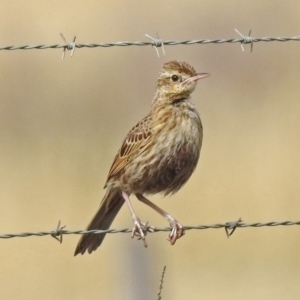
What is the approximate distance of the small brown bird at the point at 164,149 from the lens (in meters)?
9.65

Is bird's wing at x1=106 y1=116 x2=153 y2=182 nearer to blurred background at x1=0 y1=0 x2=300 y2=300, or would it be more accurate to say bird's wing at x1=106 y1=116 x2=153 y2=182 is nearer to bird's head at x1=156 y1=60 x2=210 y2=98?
bird's head at x1=156 y1=60 x2=210 y2=98

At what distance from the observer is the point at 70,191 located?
15.8 m

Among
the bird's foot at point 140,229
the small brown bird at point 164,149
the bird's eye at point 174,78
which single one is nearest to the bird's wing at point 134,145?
the small brown bird at point 164,149

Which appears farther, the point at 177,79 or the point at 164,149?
the point at 177,79

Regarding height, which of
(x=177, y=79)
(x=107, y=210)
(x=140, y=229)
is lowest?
(x=140, y=229)

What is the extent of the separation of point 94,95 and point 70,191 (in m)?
2.39

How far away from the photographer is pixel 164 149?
9.65 m

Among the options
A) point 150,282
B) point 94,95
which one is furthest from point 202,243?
point 150,282

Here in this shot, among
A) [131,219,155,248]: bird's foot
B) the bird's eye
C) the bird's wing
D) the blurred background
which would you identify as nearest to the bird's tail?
the bird's wing

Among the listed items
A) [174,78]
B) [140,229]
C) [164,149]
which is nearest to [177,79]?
[174,78]

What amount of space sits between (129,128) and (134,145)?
22.2 feet

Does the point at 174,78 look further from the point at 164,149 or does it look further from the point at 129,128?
the point at 129,128

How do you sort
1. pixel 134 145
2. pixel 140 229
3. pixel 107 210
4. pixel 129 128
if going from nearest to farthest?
pixel 140 229 → pixel 134 145 → pixel 107 210 → pixel 129 128

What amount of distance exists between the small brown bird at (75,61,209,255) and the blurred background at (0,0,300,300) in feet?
7.13
